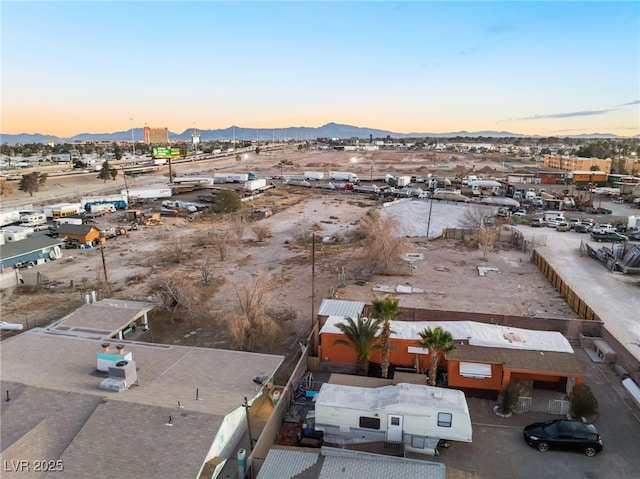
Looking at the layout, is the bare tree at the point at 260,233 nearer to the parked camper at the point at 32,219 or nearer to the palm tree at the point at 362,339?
the palm tree at the point at 362,339

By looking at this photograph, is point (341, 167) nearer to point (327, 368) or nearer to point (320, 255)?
point (320, 255)

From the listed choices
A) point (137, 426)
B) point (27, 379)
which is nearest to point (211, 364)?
point (137, 426)

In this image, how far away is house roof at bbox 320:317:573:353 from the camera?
18594 millimetres

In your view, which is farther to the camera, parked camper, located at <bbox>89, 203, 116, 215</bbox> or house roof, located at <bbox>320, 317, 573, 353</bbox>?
parked camper, located at <bbox>89, 203, 116, 215</bbox>

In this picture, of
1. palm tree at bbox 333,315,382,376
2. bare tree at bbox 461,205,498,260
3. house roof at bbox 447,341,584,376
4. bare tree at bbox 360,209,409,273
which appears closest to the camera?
house roof at bbox 447,341,584,376

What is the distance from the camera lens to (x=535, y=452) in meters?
14.6

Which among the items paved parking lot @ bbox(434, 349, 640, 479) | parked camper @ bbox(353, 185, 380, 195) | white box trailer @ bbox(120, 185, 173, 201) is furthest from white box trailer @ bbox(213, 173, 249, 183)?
paved parking lot @ bbox(434, 349, 640, 479)

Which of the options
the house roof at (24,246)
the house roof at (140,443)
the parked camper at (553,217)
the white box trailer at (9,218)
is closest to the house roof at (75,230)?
the house roof at (24,246)

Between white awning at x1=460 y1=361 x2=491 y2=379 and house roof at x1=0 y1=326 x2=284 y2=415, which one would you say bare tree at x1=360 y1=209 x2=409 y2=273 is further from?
house roof at x1=0 y1=326 x2=284 y2=415

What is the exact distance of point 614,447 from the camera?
14828 mm

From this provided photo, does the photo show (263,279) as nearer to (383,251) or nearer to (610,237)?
(383,251)

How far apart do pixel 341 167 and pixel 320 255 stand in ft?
297

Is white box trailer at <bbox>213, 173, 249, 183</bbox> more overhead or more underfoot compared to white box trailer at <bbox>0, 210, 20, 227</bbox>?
more overhead

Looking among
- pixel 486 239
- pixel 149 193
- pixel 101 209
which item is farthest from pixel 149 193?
pixel 486 239
